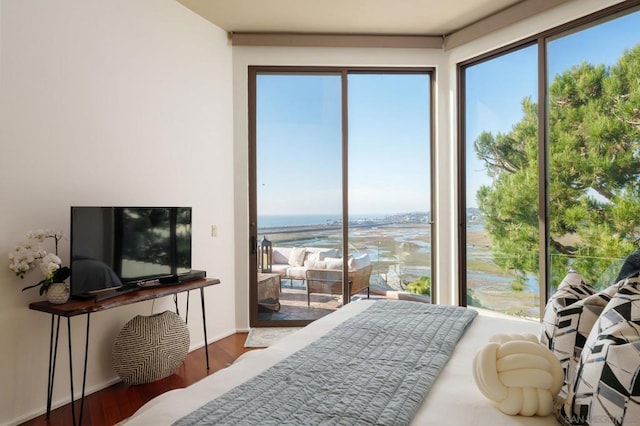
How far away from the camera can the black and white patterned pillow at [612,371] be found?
0.90 meters

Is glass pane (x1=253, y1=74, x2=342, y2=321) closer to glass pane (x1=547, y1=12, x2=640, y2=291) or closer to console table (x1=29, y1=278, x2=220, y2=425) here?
console table (x1=29, y1=278, x2=220, y2=425)

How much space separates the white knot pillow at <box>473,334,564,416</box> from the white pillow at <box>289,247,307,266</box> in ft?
9.60

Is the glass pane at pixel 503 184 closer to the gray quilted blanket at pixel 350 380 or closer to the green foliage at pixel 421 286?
the green foliage at pixel 421 286

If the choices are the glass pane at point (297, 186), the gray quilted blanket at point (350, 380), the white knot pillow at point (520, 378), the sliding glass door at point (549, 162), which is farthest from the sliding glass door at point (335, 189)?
the white knot pillow at point (520, 378)

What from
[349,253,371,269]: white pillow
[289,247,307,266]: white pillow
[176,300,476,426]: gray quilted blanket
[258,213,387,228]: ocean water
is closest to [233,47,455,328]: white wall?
[258,213,387,228]: ocean water

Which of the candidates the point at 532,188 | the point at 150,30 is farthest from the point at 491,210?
the point at 150,30

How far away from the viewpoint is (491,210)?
3.73 meters

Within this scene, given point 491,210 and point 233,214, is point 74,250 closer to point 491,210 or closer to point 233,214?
point 233,214

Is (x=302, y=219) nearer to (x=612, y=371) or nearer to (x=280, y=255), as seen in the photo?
(x=280, y=255)

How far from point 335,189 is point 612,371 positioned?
10.6 ft

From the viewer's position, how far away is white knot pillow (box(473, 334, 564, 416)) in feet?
3.74

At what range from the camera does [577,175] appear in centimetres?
310

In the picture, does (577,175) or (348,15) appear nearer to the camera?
(577,175)

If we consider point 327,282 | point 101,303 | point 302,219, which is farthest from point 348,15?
point 101,303
